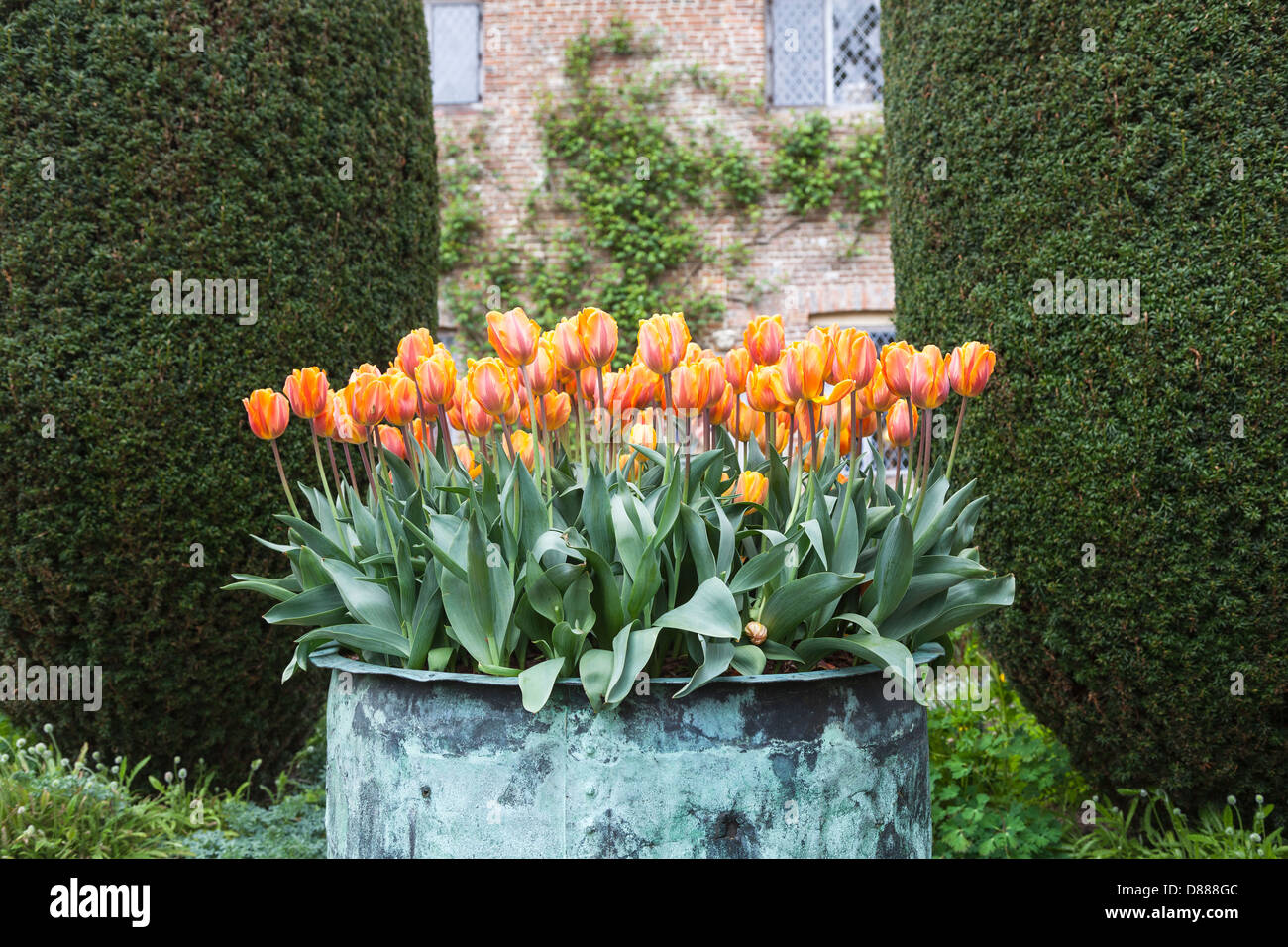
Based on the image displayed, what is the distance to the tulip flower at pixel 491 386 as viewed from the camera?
1.73 meters

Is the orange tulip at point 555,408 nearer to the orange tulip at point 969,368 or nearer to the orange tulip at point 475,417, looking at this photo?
the orange tulip at point 475,417

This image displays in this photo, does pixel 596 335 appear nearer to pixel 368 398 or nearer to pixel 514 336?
pixel 514 336

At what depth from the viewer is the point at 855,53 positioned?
30.9ft

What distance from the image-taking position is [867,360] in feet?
5.74

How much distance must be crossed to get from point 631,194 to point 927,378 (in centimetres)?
777

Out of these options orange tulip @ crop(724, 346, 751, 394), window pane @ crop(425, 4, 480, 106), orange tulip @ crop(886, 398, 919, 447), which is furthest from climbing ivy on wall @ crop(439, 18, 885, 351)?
orange tulip @ crop(724, 346, 751, 394)

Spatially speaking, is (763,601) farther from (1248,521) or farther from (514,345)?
(1248,521)

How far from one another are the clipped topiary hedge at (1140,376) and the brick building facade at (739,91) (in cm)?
599

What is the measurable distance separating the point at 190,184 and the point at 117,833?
81.3 inches

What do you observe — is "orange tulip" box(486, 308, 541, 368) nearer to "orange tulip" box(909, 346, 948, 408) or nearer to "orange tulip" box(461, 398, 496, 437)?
"orange tulip" box(461, 398, 496, 437)

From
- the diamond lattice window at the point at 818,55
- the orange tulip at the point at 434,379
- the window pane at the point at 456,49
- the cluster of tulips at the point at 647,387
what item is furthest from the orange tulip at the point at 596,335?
the window pane at the point at 456,49

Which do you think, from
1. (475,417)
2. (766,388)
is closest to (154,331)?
(475,417)
